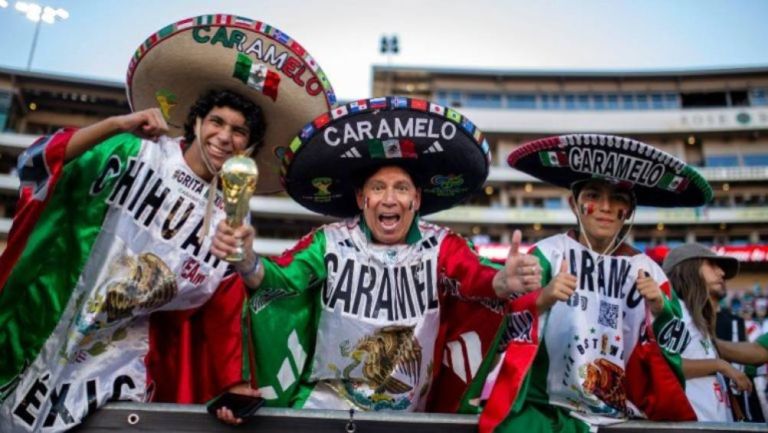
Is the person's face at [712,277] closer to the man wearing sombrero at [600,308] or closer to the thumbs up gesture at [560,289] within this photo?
the man wearing sombrero at [600,308]

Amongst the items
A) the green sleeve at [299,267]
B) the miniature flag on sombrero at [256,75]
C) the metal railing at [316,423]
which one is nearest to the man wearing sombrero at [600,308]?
the metal railing at [316,423]

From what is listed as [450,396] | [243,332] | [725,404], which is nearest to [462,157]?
[450,396]

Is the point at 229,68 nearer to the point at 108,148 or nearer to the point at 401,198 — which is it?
the point at 108,148

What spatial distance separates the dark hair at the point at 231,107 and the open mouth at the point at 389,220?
2.63 feet

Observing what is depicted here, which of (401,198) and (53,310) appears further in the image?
(401,198)

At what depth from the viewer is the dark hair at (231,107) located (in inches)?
107

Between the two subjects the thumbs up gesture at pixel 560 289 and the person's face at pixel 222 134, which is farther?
the person's face at pixel 222 134

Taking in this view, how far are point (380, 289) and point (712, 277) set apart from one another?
2.96 m

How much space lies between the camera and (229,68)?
2.77 metres

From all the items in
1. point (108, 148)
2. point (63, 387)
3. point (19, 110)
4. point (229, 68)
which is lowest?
point (63, 387)

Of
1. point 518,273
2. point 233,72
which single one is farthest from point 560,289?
point 233,72

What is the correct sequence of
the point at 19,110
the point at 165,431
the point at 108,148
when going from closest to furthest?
1. the point at 165,431
2. the point at 108,148
3. the point at 19,110

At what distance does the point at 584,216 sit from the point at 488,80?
134 ft

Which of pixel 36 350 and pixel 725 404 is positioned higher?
pixel 36 350
